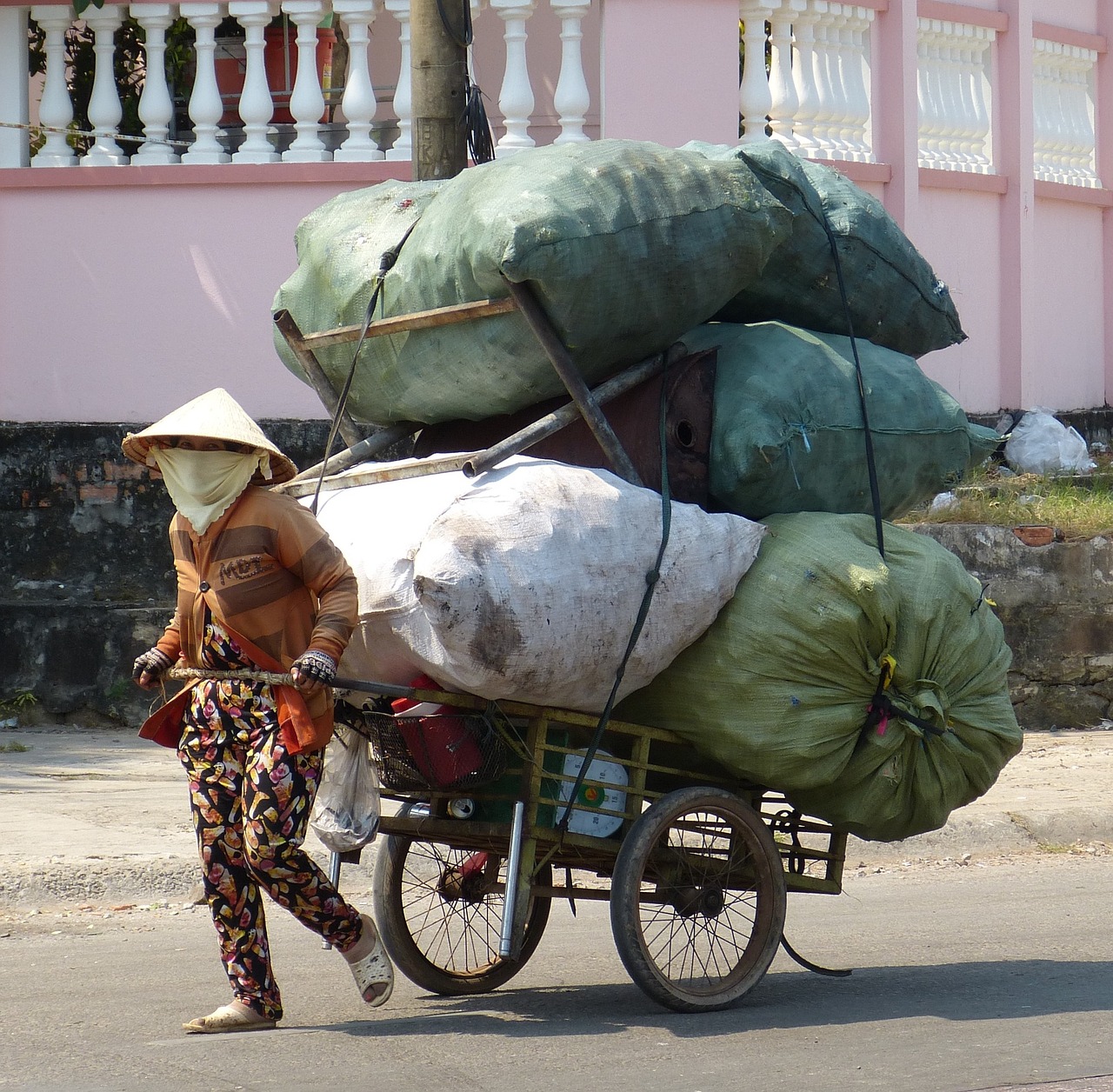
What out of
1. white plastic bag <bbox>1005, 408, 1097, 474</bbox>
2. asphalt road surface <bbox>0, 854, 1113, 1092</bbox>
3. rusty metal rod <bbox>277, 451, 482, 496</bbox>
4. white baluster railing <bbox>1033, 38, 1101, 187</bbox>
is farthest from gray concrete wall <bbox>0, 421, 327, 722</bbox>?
white baluster railing <bbox>1033, 38, 1101, 187</bbox>

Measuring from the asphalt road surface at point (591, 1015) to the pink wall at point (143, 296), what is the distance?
320 cm

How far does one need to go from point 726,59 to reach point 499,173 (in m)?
4.18

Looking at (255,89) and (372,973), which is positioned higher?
(255,89)

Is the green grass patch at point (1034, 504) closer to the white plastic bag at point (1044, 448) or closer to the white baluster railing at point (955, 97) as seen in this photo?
the white plastic bag at point (1044, 448)

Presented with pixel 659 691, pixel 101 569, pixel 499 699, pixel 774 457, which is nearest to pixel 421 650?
pixel 499 699

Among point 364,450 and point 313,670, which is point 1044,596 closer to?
point 364,450

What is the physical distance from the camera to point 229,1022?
433cm

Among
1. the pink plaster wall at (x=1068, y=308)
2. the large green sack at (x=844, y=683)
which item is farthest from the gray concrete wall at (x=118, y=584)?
the large green sack at (x=844, y=683)

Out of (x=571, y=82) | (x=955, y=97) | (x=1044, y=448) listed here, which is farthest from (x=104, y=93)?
(x=1044, y=448)

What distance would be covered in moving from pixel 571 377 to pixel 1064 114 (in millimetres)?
7172

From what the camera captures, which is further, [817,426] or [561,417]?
[817,426]

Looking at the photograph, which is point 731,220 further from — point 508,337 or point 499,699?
point 499,699

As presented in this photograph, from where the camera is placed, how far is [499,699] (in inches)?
170

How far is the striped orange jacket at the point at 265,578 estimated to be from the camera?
4.29m
